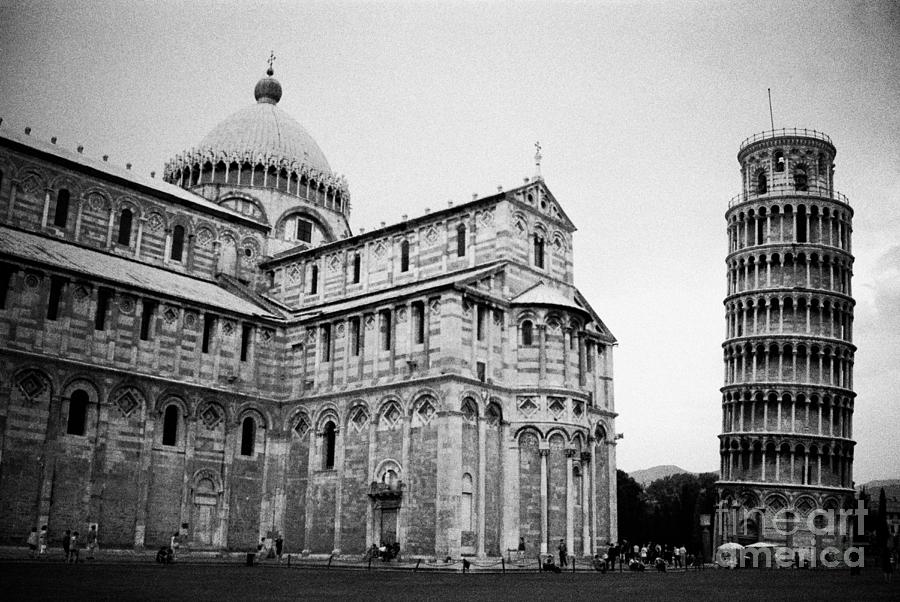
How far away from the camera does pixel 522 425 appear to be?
44.9 m

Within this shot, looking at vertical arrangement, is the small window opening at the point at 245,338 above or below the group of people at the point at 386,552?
above

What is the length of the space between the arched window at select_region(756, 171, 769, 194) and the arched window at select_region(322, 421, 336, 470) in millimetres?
51199

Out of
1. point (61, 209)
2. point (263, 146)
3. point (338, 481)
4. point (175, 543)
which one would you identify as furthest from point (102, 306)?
point (263, 146)

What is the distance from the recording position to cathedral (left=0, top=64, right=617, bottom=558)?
41062 millimetres

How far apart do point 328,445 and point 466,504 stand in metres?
9.24

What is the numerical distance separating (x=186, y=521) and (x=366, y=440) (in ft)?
32.0

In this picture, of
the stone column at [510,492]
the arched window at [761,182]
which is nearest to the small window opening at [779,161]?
the arched window at [761,182]

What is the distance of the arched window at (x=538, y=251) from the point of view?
4954 centimetres

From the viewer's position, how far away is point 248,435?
4859cm

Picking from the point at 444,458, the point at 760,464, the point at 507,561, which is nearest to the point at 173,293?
the point at 444,458

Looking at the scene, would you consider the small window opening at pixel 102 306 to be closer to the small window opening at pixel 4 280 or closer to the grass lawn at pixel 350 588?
the small window opening at pixel 4 280

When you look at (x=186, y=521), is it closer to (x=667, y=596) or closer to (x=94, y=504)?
(x=94, y=504)

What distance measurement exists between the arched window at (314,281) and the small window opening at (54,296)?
55.1ft

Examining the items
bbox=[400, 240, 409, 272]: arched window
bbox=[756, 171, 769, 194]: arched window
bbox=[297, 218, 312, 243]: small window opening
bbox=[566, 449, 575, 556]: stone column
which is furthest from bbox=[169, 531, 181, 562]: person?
bbox=[756, 171, 769, 194]: arched window
